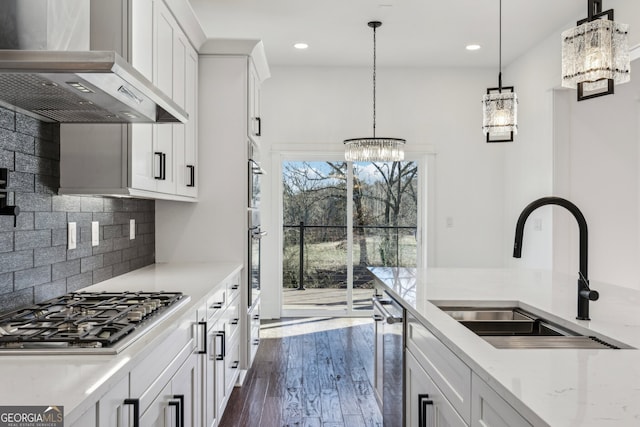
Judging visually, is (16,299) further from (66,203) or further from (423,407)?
(423,407)

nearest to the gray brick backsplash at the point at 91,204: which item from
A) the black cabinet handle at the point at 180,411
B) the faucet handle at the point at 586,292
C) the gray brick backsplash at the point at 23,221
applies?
the gray brick backsplash at the point at 23,221

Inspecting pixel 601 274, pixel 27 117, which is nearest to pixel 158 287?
pixel 27 117

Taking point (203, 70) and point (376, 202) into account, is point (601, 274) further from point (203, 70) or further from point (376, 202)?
point (203, 70)

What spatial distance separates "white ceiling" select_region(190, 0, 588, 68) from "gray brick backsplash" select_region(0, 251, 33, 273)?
8.67 ft

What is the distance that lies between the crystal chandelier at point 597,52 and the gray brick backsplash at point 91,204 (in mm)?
2195

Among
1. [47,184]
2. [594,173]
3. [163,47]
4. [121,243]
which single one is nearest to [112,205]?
[121,243]

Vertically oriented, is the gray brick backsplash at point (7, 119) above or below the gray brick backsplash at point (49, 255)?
above

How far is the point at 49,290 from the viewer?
2.14 metres

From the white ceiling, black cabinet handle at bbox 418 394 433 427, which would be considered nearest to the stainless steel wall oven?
the white ceiling

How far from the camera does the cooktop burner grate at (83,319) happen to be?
1.37m

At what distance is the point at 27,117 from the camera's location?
6.63 ft

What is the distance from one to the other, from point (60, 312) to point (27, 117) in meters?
0.79

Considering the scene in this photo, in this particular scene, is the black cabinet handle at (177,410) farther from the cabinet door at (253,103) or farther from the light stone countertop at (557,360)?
the cabinet door at (253,103)

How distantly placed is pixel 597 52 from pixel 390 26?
2.79 m
